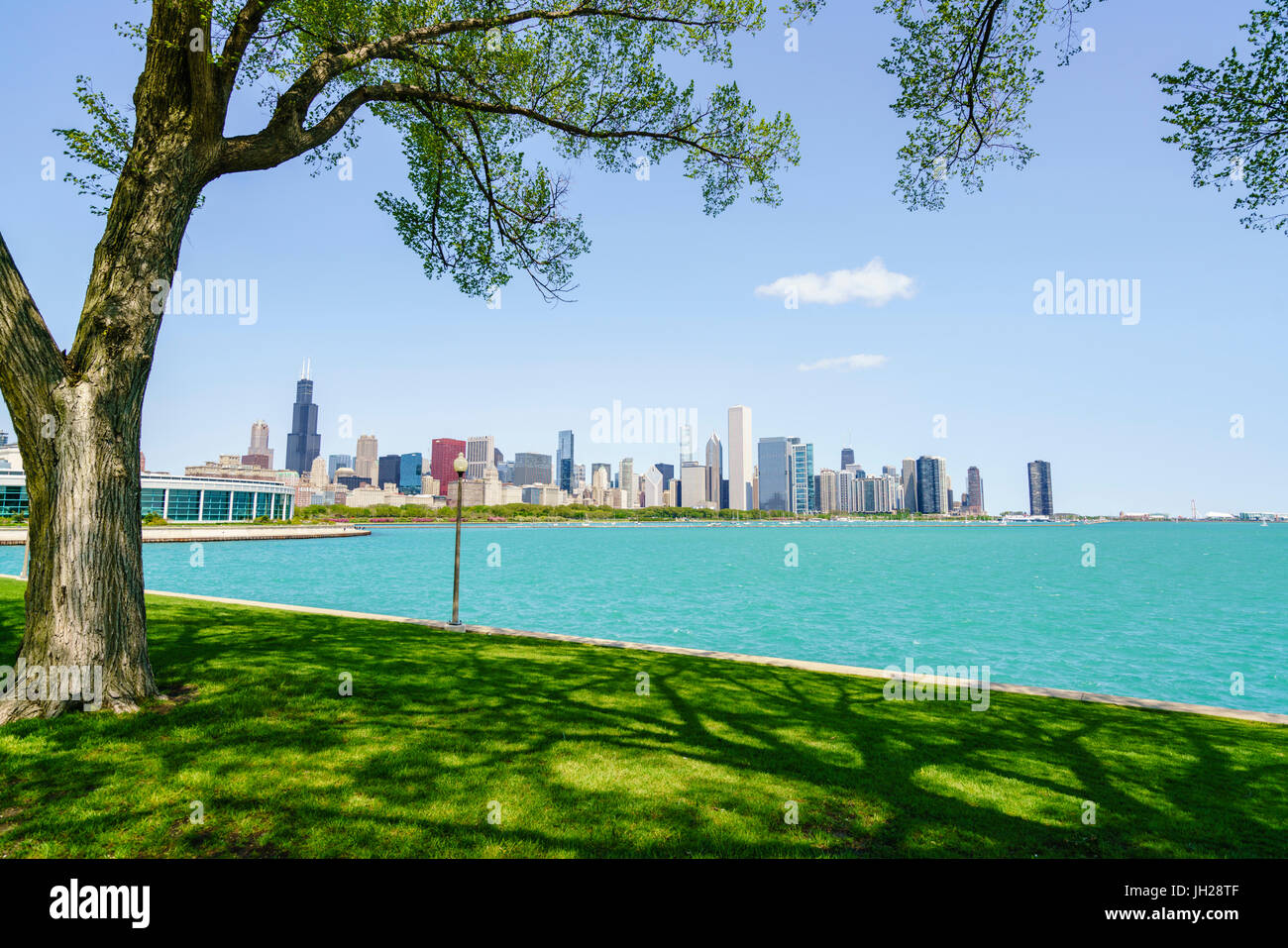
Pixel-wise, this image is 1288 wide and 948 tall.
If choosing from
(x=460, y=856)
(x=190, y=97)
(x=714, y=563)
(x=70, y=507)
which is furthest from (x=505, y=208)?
(x=714, y=563)

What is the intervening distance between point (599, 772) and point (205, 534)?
9766 centimetres

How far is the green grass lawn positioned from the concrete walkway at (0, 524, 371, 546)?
72.4 m

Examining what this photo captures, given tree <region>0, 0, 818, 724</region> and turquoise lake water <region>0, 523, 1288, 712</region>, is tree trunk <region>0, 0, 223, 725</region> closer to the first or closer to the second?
tree <region>0, 0, 818, 724</region>

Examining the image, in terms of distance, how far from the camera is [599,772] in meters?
5.89

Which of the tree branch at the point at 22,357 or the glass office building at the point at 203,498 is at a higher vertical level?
the tree branch at the point at 22,357

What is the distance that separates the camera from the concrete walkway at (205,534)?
200ft

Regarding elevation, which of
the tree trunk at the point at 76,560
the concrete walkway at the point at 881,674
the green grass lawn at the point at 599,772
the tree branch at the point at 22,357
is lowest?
the concrete walkway at the point at 881,674

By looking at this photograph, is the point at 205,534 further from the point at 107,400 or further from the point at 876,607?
the point at 107,400

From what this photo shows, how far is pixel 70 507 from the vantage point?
679 centimetres

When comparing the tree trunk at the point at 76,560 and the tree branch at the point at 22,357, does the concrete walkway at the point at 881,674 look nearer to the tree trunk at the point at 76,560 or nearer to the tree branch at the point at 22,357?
the tree trunk at the point at 76,560

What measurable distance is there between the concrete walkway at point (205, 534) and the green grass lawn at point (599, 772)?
72.4 metres

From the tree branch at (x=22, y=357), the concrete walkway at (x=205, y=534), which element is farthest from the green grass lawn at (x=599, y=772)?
the concrete walkway at (x=205, y=534)
